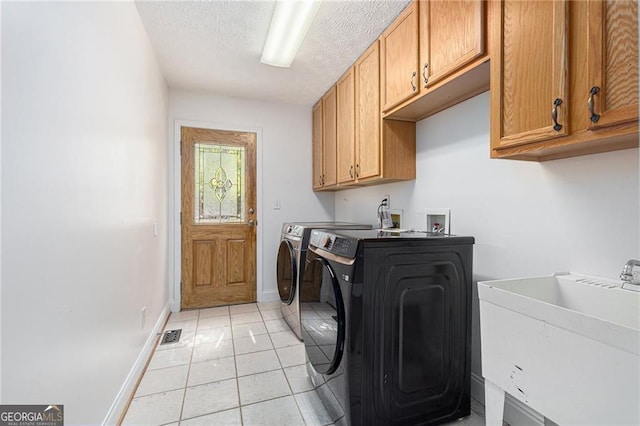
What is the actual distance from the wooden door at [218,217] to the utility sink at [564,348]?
2785 millimetres

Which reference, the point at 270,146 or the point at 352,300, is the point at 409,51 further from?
the point at 270,146

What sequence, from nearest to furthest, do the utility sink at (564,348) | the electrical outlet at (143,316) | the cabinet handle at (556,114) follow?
the utility sink at (564,348)
the cabinet handle at (556,114)
the electrical outlet at (143,316)

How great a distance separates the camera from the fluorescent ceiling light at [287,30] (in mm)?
1745

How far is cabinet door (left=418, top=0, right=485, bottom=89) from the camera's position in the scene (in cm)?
129

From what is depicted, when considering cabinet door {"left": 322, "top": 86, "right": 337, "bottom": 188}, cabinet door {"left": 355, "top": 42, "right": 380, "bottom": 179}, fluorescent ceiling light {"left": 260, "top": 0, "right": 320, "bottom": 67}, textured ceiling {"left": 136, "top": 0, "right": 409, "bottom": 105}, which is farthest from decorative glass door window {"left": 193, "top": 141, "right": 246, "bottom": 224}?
cabinet door {"left": 355, "top": 42, "right": 380, "bottom": 179}

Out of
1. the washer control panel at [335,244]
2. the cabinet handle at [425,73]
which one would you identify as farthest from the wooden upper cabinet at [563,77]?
the washer control panel at [335,244]

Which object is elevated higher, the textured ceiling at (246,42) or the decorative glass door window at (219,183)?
the textured ceiling at (246,42)

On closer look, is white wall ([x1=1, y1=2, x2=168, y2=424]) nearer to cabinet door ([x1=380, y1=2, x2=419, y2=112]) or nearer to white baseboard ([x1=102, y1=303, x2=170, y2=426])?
white baseboard ([x1=102, y1=303, x2=170, y2=426])

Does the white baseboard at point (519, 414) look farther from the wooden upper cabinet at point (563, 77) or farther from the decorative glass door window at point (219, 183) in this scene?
the decorative glass door window at point (219, 183)

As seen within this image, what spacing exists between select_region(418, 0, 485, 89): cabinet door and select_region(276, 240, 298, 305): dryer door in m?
1.71

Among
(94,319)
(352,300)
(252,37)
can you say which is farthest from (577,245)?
(252,37)

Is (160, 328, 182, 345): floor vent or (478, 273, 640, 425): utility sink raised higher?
(478, 273, 640, 425): utility sink

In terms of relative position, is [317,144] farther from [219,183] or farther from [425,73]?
[425,73]

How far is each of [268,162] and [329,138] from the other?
872 mm
